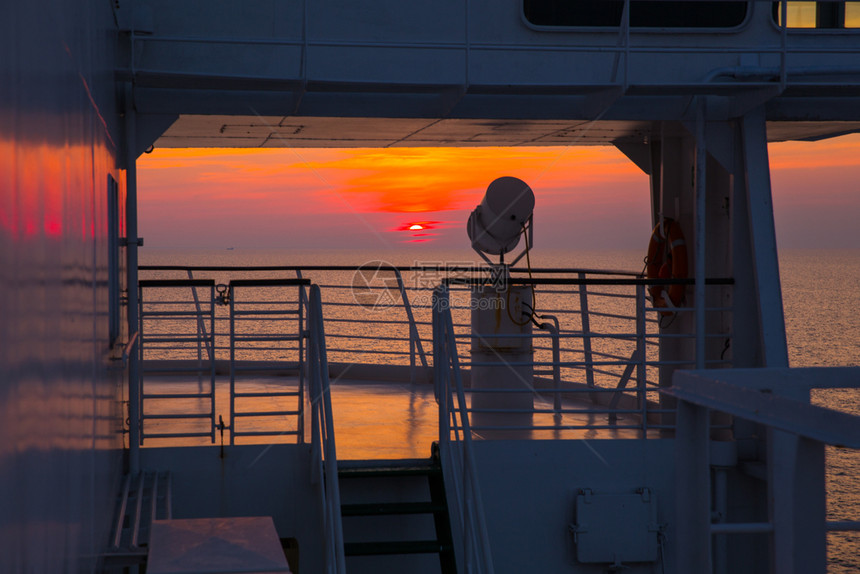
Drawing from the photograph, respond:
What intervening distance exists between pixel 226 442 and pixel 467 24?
285 cm

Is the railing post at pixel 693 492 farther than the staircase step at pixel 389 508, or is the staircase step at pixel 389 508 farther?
the staircase step at pixel 389 508

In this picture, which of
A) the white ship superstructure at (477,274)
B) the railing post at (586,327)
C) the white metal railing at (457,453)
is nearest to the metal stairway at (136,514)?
the white ship superstructure at (477,274)

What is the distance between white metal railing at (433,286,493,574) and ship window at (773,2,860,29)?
3027 millimetres

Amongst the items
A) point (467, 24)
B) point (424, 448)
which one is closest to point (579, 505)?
point (424, 448)

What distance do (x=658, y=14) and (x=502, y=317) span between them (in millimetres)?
2132

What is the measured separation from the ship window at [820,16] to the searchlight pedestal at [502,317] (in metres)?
1.98

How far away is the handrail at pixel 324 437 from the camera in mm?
3502

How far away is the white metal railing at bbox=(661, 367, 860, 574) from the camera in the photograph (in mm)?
1053

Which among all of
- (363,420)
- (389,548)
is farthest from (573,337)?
(389,548)

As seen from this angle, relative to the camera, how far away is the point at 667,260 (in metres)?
5.81

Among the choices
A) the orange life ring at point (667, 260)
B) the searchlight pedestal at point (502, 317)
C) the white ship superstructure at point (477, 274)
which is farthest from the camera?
the orange life ring at point (667, 260)

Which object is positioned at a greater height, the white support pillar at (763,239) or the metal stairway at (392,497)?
the white support pillar at (763,239)

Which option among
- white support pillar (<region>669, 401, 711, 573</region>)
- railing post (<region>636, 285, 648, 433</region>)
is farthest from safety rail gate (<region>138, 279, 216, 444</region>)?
white support pillar (<region>669, 401, 711, 573</region>)

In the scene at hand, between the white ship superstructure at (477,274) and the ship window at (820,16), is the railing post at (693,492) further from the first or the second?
the ship window at (820,16)
